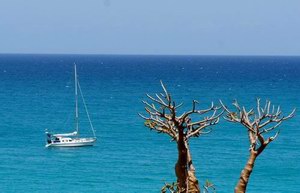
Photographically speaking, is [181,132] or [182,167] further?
[182,167]

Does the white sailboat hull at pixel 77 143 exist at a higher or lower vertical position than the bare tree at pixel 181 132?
lower

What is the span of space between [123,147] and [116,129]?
11319 millimetres

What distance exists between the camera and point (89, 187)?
55.0m

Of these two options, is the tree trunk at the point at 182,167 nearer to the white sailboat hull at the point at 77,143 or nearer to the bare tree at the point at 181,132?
the bare tree at the point at 181,132

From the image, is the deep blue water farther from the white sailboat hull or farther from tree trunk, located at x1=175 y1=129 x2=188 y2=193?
tree trunk, located at x1=175 y1=129 x2=188 y2=193

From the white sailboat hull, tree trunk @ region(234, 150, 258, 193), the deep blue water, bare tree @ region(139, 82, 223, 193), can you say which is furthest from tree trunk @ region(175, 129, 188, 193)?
the white sailboat hull

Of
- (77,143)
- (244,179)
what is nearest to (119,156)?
(77,143)

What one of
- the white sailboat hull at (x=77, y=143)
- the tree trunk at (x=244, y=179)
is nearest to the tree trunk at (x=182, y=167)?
the tree trunk at (x=244, y=179)

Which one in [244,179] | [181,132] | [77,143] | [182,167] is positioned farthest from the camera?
[77,143]

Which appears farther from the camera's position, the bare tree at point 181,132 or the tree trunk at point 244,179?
the bare tree at point 181,132

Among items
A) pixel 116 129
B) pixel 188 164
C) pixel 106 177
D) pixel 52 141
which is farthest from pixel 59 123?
pixel 188 164

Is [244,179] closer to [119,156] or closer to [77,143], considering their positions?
[119,156]

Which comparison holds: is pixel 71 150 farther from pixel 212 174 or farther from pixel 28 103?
pixel 28 103

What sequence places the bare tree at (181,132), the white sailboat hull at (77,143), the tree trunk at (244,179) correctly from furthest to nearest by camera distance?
1. the white sailboat hull at (77,143)
2. the bare tree at (181,132)
3. the tree trunk at (244,179)
